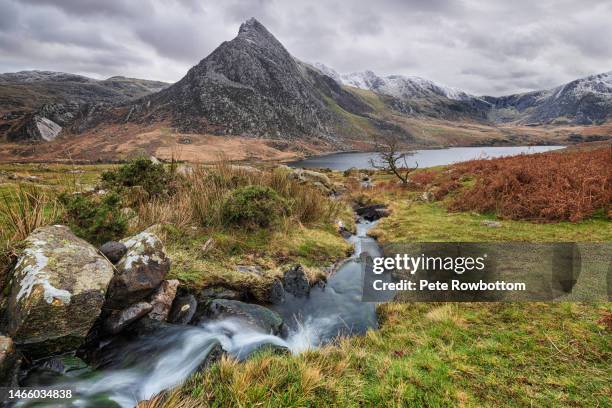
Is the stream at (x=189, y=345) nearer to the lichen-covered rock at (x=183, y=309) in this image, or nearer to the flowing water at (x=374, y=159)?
the lichen-covered rock at (x=183, y=309)

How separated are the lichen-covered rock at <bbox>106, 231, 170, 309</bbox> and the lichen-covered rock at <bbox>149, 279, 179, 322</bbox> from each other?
230 millimetres

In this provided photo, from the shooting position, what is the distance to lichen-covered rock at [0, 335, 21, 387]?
4574 mm

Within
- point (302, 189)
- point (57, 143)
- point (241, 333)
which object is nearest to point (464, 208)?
point (302, 189)

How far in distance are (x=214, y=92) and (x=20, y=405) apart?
435 feet

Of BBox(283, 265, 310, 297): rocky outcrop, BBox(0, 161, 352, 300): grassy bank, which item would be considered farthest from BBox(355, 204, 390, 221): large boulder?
BBox(283, 265, 310, 297): rocky outcrop

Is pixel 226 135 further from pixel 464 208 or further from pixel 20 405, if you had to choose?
pixel 20 405

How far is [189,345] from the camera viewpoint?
21.7 feet

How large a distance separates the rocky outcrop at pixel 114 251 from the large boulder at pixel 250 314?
7.85ft

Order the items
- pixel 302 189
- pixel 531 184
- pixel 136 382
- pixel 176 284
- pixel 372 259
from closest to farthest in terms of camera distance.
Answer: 1. pixel 136 382
2. pixel 176 284
3. pixel 372 259
4. pixel 531 184
5. pixel 302 189

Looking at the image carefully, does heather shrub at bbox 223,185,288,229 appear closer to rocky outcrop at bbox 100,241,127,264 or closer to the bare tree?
rocky outcrop at bbox 100,241,127,264

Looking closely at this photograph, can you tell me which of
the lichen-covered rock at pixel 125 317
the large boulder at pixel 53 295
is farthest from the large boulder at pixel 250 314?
the large boulder at pixel 53 295

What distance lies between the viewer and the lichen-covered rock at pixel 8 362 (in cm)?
457

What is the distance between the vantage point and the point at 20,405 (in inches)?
176

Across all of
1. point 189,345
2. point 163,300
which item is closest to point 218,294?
point 163,300
